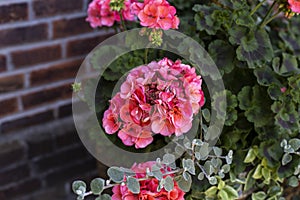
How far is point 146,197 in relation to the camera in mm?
920

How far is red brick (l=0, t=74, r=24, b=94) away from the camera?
144 cm

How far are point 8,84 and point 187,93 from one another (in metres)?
0.73

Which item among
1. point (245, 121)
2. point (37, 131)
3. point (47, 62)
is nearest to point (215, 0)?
point (245, 121)

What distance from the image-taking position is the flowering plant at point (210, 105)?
938mm

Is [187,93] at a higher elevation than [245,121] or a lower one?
higher

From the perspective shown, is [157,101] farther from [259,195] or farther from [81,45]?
[81,45]

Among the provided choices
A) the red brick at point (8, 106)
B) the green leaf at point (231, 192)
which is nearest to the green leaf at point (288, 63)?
the green leaf at point (231, 192)

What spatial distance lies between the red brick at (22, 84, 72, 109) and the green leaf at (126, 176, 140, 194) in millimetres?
714

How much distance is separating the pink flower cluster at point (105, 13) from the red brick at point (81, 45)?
0.33m

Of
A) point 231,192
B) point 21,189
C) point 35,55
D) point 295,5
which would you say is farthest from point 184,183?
point 21,189

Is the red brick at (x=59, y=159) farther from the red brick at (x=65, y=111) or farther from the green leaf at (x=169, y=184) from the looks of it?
the green leaf at (x=169, y=184)

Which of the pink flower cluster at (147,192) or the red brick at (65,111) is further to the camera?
the red brick at (65,111)

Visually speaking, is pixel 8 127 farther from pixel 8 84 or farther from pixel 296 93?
pixel 296 93

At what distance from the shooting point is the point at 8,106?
149 centimetres
